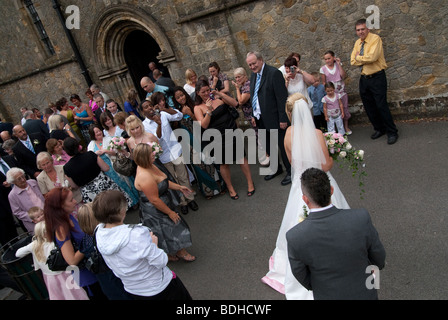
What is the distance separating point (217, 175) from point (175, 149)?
1.09 m

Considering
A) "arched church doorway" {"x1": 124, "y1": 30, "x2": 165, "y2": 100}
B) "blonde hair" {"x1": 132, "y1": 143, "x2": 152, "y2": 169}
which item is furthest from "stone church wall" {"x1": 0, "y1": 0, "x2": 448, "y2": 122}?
"blonde hair" {"x1": 132, "y1": 143, "x2": 152, "y2": 169}

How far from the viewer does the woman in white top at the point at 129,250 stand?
268cm

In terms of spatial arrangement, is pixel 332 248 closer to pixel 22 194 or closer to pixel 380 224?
pixel 380 224

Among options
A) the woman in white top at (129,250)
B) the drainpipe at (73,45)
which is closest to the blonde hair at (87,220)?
the woman in white top at (129,250)

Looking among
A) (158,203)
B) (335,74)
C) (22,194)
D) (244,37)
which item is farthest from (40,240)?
(244,37)

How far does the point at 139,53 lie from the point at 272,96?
7.70 metres

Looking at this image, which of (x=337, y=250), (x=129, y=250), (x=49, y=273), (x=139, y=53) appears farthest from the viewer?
(x=139, y=53)

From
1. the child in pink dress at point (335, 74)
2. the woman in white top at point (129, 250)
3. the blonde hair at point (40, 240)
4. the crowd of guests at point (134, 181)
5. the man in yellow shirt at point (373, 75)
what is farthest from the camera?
the child in pink dress at point (335, 74)

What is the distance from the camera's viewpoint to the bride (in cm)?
353

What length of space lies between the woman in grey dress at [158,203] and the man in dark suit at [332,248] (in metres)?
2.22

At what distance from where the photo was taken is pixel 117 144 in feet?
18.1

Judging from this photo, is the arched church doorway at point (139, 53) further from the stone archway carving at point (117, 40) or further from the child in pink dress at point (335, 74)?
the child in pink dress at point (335, 74)

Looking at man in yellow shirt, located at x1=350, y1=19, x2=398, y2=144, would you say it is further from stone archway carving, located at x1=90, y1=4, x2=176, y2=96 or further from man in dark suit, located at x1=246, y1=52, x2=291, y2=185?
stone archway carving, located at x1=90, y1=4, x2=176, y2=96
